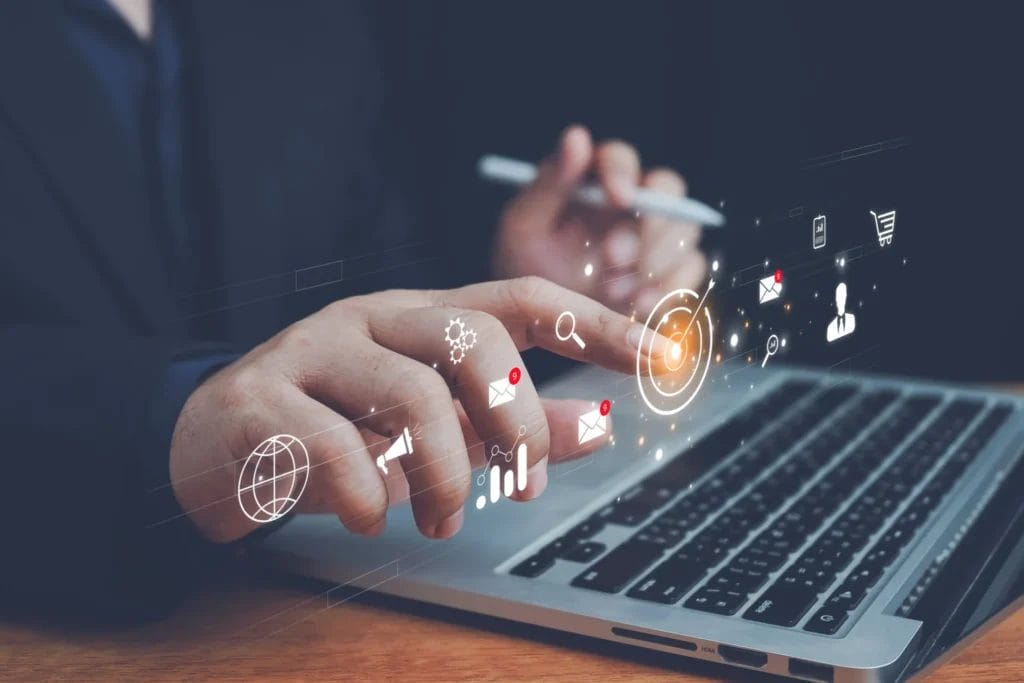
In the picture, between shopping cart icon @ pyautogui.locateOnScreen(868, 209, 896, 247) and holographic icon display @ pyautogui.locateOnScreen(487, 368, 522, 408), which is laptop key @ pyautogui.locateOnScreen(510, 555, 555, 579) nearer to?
holographic icon display @ pyautogui.locateOnScreen(487, 368, 522, 408)

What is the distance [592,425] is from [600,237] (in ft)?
0.24

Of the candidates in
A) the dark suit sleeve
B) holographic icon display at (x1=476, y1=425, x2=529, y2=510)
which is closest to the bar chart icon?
holographic icon display at (x1=476, y1=425, x2=529, y2=510)

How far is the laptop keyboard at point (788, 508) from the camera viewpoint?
44 cm

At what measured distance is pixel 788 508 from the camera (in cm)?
54

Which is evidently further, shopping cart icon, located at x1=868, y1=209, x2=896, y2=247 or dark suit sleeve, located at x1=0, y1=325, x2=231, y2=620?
shopping cart icon, located at x1=868, y1=209, x2=896, y2=247

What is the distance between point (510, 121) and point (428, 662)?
10.9 inches

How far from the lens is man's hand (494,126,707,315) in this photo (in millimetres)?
410

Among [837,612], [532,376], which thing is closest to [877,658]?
[837,612]

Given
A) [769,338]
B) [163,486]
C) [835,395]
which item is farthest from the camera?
[835,395]

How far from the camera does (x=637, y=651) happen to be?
1.39 ft

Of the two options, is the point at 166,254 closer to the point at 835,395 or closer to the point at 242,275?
the point at 242,275

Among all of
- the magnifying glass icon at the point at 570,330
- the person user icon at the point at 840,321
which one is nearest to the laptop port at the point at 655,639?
the magnifying glass icon at the point at 570,330

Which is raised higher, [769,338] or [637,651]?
[769,338]

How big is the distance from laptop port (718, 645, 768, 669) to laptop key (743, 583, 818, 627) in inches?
0.7
